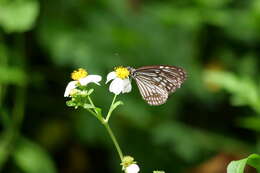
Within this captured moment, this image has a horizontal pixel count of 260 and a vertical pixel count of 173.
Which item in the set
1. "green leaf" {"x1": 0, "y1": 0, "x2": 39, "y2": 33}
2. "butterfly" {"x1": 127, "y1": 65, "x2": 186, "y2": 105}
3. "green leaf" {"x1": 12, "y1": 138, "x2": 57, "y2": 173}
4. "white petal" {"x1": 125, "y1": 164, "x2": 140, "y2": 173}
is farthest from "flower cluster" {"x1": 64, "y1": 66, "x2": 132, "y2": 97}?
"green leaf" {"x1": 12, "y1": 138, "x2": 57, "y2": 173}

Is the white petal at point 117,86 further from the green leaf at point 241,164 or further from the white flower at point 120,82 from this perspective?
the green leaf at point 241,164

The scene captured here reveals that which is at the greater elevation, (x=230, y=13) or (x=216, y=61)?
(x=230, y=13)

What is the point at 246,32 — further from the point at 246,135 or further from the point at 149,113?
the point at 149,113

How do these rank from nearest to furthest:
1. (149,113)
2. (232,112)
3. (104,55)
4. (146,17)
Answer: (104,55) → (149,113) → (146,17) → (232,112)

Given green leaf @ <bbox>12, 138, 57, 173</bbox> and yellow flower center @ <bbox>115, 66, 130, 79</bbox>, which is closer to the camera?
yellow flower center @ <bbox>115, 66, 130, 79</bbox>

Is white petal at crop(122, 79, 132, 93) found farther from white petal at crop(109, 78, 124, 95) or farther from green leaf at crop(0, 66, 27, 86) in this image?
green leaf at crop(0, 66, 27, 86)

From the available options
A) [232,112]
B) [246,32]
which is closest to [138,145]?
[232,112]

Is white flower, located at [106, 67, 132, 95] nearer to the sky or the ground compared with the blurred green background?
nearer to the sky
